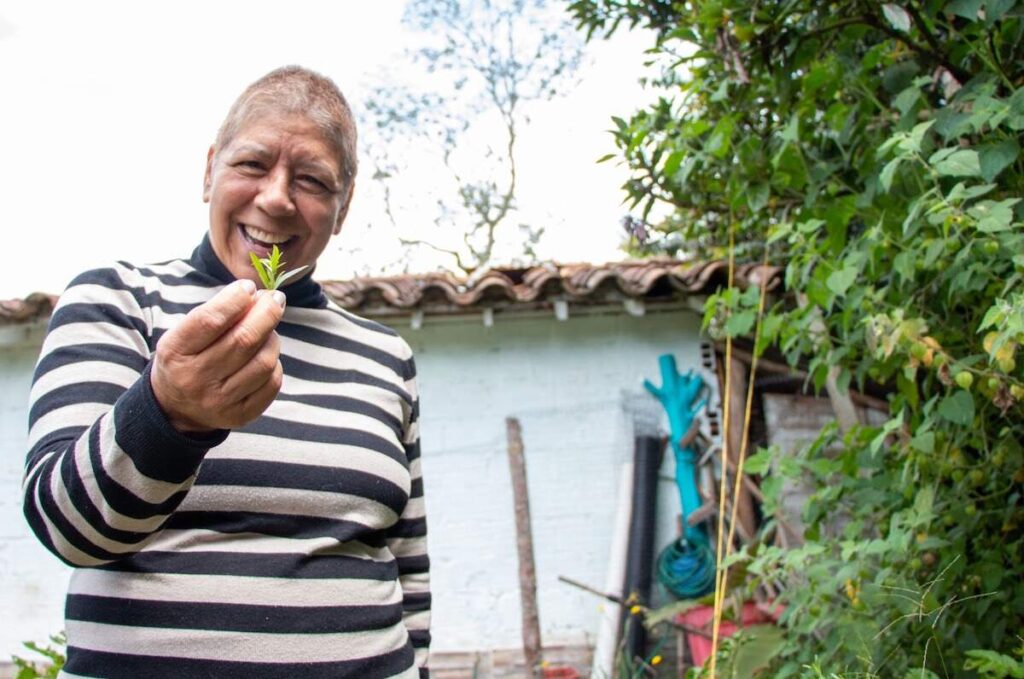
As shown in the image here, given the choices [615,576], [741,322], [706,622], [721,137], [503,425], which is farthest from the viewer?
[503,425]

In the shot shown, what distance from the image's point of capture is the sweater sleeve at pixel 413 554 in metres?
1.58

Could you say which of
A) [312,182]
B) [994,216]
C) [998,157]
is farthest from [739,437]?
[312,182]

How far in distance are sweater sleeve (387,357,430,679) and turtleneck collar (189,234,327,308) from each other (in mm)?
244

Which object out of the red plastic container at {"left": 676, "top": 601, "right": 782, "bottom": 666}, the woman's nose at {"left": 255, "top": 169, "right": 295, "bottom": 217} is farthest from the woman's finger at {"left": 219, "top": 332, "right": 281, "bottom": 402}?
the red plastic container at {"left": 676, "top": 601, "right": 782, "bottom": 666}

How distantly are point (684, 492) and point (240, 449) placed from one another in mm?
4282

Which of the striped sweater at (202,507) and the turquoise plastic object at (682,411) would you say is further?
the turquoise plastic object at (682,411)

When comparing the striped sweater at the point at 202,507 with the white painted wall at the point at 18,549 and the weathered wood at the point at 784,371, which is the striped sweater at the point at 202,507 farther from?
the white painted wall at the point at 18,549

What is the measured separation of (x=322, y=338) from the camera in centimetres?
154

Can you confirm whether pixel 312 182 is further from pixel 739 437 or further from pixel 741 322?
pixel 739 437

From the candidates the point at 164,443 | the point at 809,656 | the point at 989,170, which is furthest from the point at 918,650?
the point at 164,443

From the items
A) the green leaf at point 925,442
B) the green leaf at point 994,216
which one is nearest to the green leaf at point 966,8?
the green leaf at point 994,216

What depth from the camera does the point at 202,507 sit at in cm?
119

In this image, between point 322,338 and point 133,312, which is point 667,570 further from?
point 133,312

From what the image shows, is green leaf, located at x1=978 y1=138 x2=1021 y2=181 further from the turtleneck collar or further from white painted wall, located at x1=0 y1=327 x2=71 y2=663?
white painted wall, located at x1=0 y1=327 x2=71 y2=663
